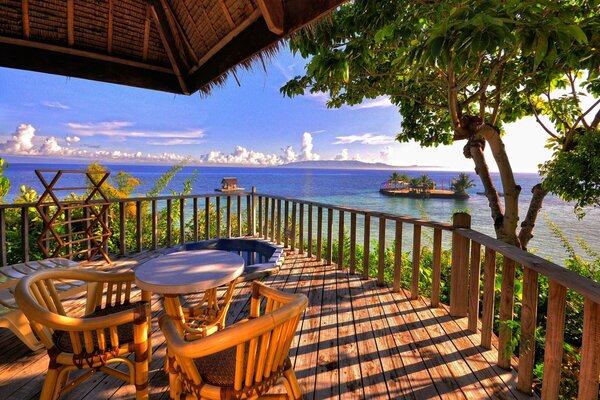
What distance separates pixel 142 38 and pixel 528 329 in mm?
3935

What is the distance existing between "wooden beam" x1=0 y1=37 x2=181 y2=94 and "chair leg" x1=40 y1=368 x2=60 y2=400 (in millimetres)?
2381

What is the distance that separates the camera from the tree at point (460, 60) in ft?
4.50

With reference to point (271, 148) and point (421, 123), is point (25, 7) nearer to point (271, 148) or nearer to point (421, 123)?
point (421, 123)

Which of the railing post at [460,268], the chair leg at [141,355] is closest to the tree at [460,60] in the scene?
the railing post at [460,268]

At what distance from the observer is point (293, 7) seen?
1725 mm

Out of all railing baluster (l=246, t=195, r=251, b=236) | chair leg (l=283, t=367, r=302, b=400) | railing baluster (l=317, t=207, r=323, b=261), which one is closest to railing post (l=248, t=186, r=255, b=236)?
railing baluster (l=246, t=195, r=251, b=236)

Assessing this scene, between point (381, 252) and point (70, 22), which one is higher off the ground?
point (70, 22)

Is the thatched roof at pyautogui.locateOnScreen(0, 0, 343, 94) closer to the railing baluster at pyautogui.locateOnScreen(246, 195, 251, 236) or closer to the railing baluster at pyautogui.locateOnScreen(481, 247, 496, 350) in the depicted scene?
the railing baluster at pyautogui.locateOnScreen(481, 247, 496, 350)

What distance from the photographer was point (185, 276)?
1729 mm

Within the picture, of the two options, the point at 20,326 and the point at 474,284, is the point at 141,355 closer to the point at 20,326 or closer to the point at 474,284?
the point at 20,326

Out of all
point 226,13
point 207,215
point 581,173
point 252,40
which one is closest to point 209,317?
point 252,40

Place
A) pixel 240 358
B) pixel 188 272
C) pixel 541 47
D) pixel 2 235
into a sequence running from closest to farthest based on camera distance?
pixel 240 358
pixel 541 47
pixel 188 272
pixel 2 235

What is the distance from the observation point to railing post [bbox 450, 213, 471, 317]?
249cm

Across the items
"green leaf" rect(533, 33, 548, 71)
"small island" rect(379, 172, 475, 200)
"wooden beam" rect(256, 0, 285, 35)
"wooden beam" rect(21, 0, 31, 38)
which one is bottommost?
"small island" rect(379, 172, 475, 200)
